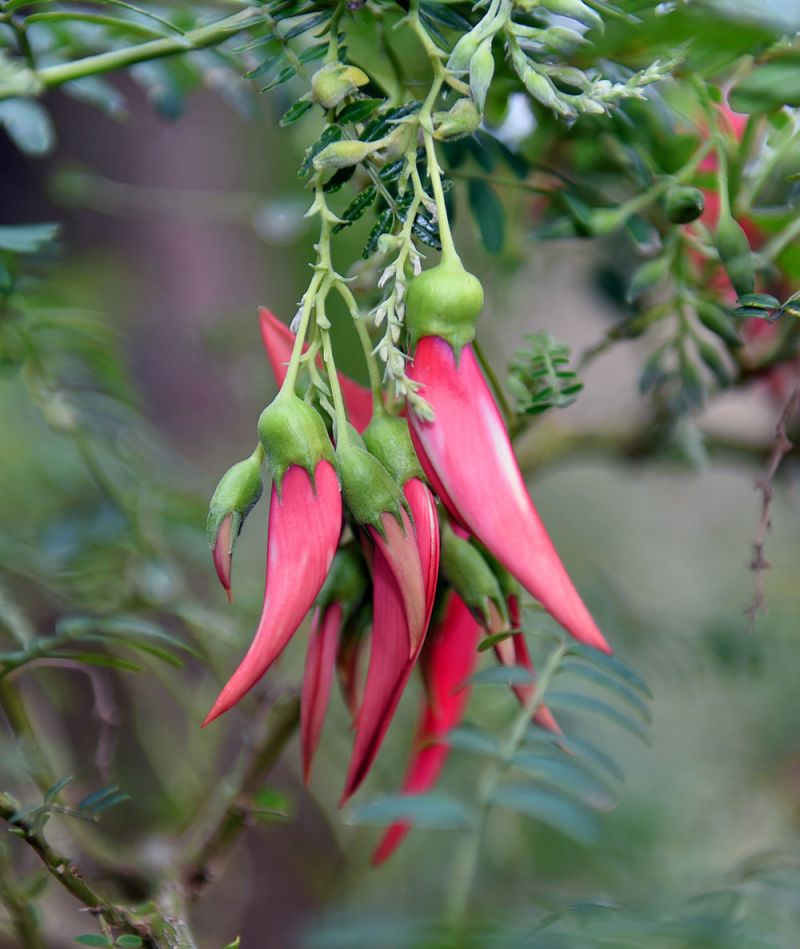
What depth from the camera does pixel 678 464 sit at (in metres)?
0.76

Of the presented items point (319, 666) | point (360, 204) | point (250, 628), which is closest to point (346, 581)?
point (319, 666)

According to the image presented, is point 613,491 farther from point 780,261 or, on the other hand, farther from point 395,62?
point 395,62

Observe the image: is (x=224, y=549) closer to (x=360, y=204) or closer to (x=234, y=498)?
(x=234, y=498)

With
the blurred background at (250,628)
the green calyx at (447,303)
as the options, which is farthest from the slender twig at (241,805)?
the green calyx at (447,303)

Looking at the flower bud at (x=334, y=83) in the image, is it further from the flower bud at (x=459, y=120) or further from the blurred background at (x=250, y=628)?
the blurred background at (x=250, y=628)

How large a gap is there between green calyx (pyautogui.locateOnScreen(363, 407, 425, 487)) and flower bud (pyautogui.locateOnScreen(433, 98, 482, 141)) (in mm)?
107

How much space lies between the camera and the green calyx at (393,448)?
15.5 inches

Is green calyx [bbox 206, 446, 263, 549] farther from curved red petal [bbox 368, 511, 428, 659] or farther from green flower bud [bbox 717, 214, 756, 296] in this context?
green flower bud [bbox 717, 214, 756, 296]

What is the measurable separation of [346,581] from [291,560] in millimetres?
69

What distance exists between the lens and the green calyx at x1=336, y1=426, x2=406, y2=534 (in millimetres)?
380

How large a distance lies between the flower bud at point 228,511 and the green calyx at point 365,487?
35 mm

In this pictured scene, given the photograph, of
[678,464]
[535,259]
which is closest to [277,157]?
[535,259]

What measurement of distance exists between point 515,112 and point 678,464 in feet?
1.00

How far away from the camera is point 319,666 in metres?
0.44
